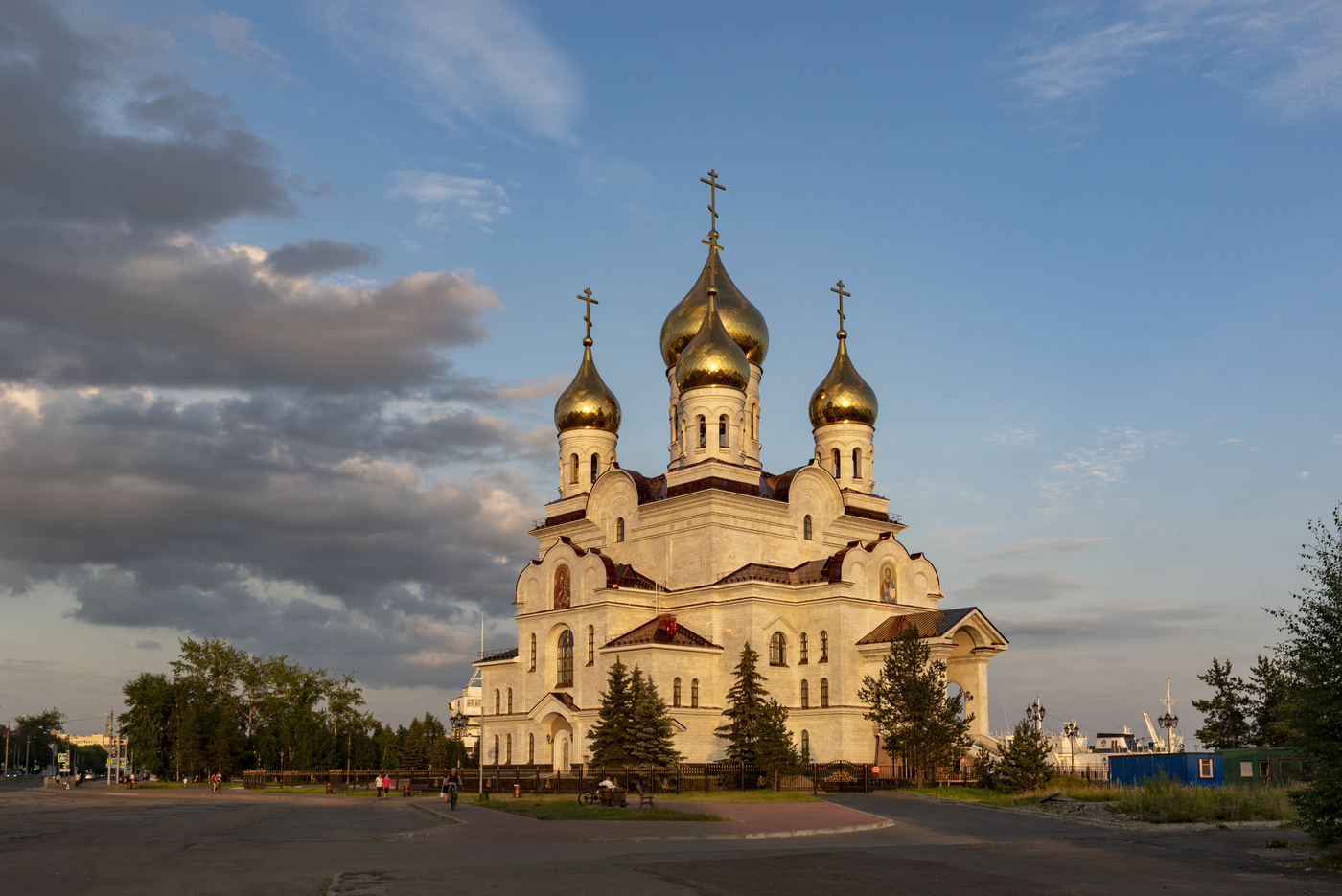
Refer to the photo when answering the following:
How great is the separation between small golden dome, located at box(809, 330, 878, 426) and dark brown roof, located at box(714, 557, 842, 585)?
9128 mm

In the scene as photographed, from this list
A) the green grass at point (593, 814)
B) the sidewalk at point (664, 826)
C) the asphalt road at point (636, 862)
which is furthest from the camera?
the green grass at point (593, 814)

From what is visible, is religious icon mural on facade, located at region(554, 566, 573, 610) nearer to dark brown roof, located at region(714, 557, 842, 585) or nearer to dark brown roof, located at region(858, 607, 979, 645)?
dark brown roof, located at region(714, 557, 842, 585)

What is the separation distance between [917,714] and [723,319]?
2068 centimetres

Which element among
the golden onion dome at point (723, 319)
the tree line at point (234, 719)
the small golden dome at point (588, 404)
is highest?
the golden onion dome at point (723, 319)

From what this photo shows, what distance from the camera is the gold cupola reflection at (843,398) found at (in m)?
53.1

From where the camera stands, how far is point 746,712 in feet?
128

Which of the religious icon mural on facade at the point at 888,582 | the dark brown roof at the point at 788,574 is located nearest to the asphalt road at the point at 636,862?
the dark brown roof at the point at 788,574

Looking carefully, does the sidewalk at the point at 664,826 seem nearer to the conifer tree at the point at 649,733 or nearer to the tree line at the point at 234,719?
the conifer tree at the point at 649,733

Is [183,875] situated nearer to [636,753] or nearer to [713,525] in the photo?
[636,753]

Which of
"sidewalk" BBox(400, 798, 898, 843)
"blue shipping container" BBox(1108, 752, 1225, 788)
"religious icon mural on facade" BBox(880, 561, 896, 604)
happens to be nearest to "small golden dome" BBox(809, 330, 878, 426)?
"religious icon mural on facade" BBox(880, 561, 896, 604)

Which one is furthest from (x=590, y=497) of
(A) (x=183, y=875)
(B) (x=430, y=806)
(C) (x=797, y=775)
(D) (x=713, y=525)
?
(A) (x=183, y=875)

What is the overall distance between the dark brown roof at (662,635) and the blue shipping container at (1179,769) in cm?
1488

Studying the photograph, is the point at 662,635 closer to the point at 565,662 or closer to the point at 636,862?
the point at 565,662

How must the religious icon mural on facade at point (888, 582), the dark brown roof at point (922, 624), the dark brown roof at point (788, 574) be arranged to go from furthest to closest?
1. the religious icon mural on facade at point (888, 582)
2. the dark brown roof at point (788, 574)
3. the dark brown roof at point (922, 624)
